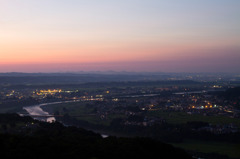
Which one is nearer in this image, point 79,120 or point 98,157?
point 98,157

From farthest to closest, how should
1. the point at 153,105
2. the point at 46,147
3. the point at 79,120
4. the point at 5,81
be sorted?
1. the point at 5,81
2. the point at 153,105
3. the point at 79,120
4. the point at 46,147

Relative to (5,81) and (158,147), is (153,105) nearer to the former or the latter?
(158,147)

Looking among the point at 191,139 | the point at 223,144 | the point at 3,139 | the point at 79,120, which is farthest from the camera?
the point at 79,120

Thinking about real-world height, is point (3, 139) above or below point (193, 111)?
above

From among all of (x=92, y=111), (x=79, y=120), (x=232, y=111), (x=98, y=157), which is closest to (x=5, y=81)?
(x=92, y=111)

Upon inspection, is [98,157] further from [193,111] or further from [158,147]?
[193,111]

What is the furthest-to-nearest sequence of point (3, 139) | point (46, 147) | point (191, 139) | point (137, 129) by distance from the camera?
point (137, 129) → point (191, 139) → point (3, 139) → point (46, 147)

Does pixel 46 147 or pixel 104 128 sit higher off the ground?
pixel 46 147

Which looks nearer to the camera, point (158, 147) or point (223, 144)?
point (158, 147)

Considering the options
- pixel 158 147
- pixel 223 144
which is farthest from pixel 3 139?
pixel 223 144
